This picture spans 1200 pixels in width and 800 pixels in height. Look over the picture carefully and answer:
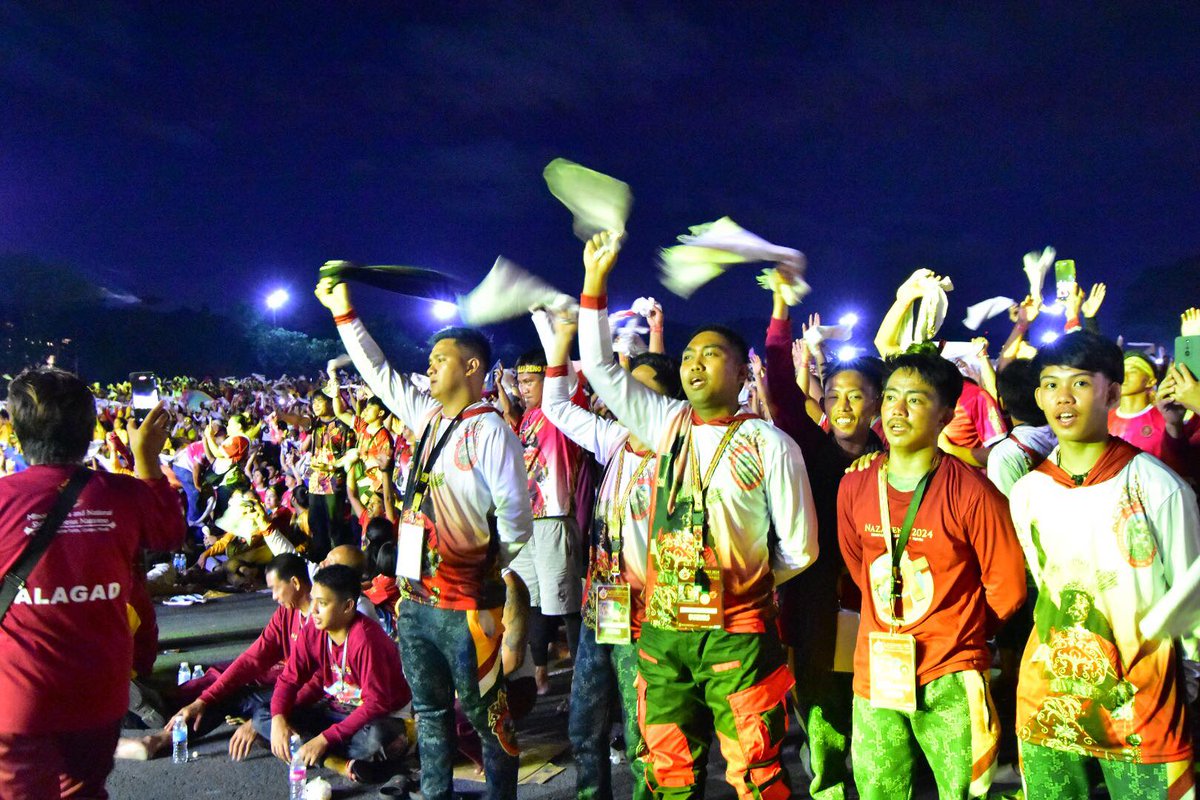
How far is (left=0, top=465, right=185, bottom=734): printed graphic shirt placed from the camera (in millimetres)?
2764

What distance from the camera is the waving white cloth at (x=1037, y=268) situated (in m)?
7.58

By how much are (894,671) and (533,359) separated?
10.4 ft

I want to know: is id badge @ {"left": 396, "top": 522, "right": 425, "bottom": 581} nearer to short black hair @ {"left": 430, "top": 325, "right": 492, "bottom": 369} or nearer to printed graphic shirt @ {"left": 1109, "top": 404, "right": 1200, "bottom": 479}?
short black hair @ {"left": 430, "top": 325, "right": 492, "bottom": 369}

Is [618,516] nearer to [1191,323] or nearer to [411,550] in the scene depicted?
[411,550]

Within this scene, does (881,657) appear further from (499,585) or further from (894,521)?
(499,585)

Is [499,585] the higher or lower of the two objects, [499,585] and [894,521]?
the lower

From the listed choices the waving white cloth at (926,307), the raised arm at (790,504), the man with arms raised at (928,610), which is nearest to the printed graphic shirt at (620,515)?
the raised arm at (790,504)

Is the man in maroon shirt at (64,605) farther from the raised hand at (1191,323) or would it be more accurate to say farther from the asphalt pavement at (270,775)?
the raised hand at (1191,323)

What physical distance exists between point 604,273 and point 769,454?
2.99 feet

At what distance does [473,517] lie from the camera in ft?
12.3

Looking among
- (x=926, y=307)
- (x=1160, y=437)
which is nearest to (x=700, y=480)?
(x=926, y=307)

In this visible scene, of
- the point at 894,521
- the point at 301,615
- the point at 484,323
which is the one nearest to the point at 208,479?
the point at 301,615

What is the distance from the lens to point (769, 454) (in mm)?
3186

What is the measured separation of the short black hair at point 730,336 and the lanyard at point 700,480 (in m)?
0.27
